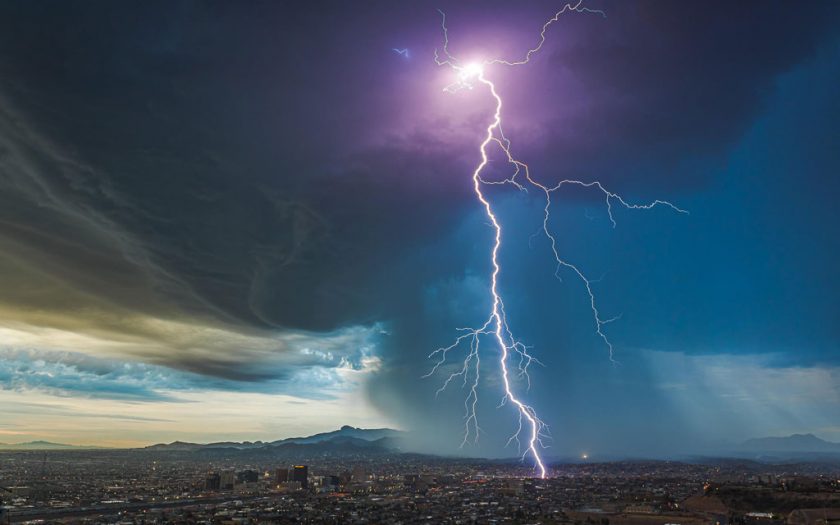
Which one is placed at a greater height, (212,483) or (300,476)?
(300,476)

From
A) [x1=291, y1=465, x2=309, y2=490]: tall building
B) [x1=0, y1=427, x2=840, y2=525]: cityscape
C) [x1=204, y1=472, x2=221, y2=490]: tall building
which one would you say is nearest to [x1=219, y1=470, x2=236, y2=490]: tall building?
[x1=0, y1=427, x2=840, y2=525]: cityscape

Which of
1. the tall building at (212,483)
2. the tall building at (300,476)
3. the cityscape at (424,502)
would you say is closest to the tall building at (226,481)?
the cityscape at (424,502)

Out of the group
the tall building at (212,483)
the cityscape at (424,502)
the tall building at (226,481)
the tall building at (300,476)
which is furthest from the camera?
the tall building at (300,476)

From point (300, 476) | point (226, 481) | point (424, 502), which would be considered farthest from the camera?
point (300, 476)

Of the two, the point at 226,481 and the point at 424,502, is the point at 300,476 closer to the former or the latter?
the point at 226,481

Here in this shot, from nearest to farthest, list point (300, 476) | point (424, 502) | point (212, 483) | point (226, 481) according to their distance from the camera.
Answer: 1. point (424, 502)
2. point (212, 483)
3. point (226, 481)
4. point (300, 476)

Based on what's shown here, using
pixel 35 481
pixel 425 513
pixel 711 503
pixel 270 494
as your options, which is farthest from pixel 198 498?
pixel 711 503

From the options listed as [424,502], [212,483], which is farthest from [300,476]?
[424,502]

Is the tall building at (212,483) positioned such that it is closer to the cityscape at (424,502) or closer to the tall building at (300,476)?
the cityscape at (424,502)

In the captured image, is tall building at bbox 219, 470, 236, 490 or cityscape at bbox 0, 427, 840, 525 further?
tall building at bbox 219, 470, 236, 490

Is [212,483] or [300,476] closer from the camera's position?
[212,483]

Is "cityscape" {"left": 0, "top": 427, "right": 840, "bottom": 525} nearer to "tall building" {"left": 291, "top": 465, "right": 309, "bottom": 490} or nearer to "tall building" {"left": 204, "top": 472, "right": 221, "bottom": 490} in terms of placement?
"tall building" {"left": 204, "top": 472, "right": 221, "bottom": 490}
